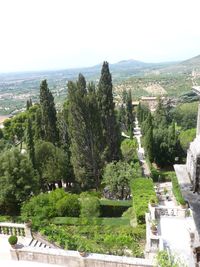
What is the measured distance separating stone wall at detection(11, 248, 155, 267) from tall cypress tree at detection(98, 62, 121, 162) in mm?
13662

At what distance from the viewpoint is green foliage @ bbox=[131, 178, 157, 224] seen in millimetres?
15562

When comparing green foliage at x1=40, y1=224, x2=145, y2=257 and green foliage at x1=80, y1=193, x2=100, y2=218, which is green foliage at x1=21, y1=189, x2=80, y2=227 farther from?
green foliage at x1=40, y1=224, x2=145, y2=257

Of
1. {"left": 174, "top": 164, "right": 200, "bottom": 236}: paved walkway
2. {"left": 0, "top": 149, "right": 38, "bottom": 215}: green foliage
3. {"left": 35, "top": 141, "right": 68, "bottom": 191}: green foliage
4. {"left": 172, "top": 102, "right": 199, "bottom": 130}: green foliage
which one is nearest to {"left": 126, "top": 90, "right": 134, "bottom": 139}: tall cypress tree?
{"left": 172, "top": 102, "right": 199, "bottom": 130}: green foliage

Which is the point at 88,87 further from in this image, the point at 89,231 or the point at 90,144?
the point at 89,231

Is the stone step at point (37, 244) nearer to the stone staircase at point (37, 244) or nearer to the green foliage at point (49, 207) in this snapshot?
the stone staircase at point (37, 244)

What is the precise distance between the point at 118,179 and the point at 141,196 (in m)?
3.99

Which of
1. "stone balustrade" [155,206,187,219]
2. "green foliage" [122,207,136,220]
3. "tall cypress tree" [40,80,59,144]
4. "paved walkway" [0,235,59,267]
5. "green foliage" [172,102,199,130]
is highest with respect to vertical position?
"tall cypress tree" [40,80,59,144]

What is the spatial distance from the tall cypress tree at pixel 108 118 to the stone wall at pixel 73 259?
13662mm

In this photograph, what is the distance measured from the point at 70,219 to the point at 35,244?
2538 millimetres

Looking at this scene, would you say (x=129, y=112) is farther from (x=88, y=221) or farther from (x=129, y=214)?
(x=88, y=221)

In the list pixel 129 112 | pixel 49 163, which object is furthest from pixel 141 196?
pixel 129 112

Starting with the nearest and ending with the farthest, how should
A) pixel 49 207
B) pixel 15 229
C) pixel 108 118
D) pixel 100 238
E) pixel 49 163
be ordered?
pixel 100 238 < pixel 15 229 < pixel 49 207 < pixel 49 163 < pixel 108 118

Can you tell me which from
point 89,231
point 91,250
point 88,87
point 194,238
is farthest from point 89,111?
point 194,238

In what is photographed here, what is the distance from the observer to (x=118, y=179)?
71.4ft
